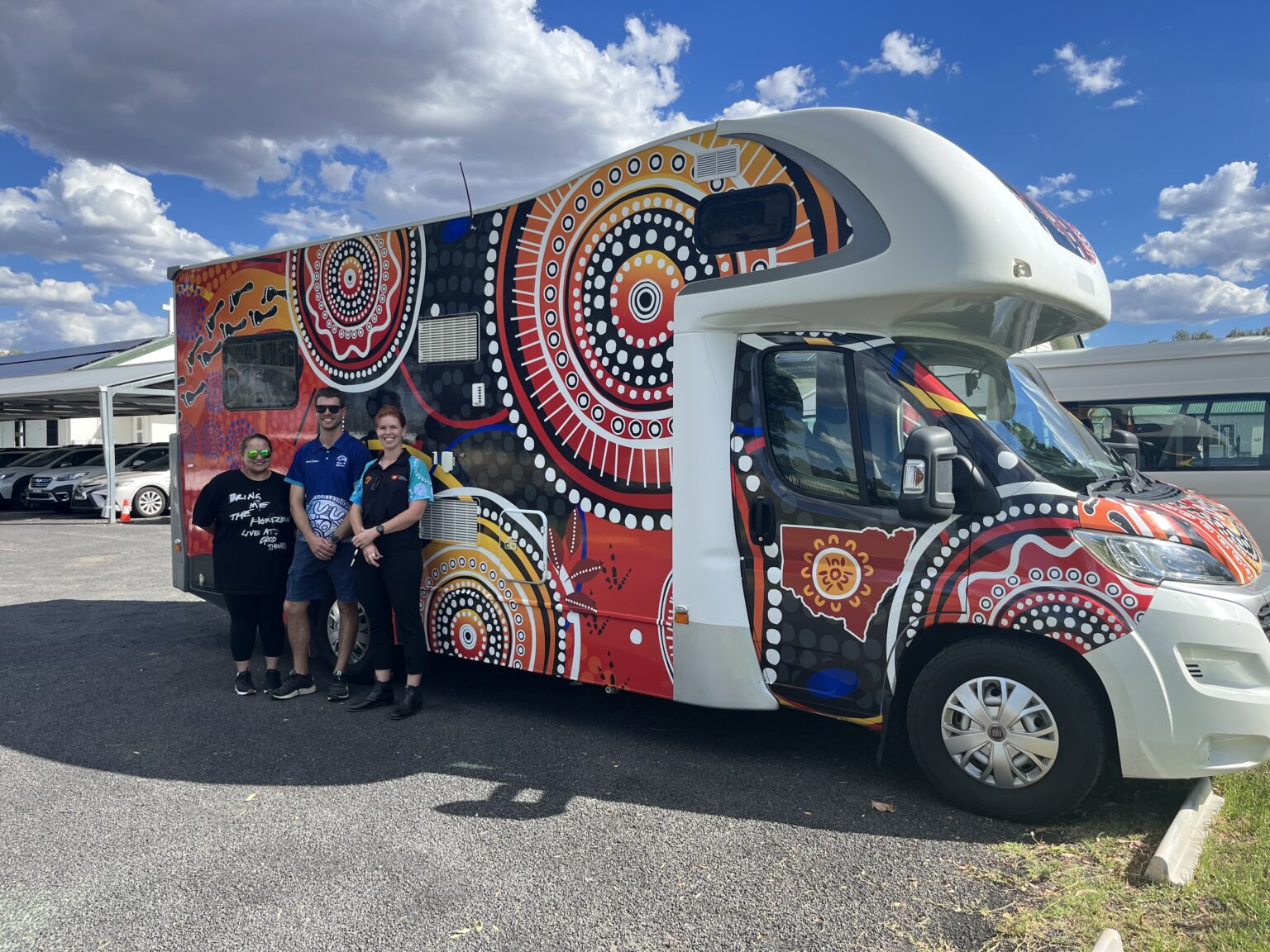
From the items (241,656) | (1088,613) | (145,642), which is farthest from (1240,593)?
(145,642)

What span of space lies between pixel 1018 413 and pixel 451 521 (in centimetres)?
327

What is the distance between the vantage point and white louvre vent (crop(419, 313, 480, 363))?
555cm

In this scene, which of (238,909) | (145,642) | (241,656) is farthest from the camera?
(145,642)

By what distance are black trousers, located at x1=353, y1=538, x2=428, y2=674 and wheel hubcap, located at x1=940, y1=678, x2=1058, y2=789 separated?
3.13m

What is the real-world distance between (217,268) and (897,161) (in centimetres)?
516

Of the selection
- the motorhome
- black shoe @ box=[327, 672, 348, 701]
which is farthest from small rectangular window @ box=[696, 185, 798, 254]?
black shoe @ box=[327, 672, 348, 701]

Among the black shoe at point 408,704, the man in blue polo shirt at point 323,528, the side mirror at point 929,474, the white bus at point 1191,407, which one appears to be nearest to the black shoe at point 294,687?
the man in blue polo shirt at point 323,528

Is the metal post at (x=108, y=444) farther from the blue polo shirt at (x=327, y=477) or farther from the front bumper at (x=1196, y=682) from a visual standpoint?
the front bumper at (x=1196, y=682)

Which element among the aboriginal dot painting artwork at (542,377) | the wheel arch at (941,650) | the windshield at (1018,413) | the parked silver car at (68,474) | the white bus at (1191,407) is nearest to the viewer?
the wheel arch at (941,650)

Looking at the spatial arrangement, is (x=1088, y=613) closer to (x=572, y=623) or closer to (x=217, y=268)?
(x=572, y=623)

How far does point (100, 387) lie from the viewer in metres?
19.6

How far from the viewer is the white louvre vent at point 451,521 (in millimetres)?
5605

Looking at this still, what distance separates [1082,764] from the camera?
3822 mm

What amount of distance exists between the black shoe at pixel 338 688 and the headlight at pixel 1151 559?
4436 millimetres
